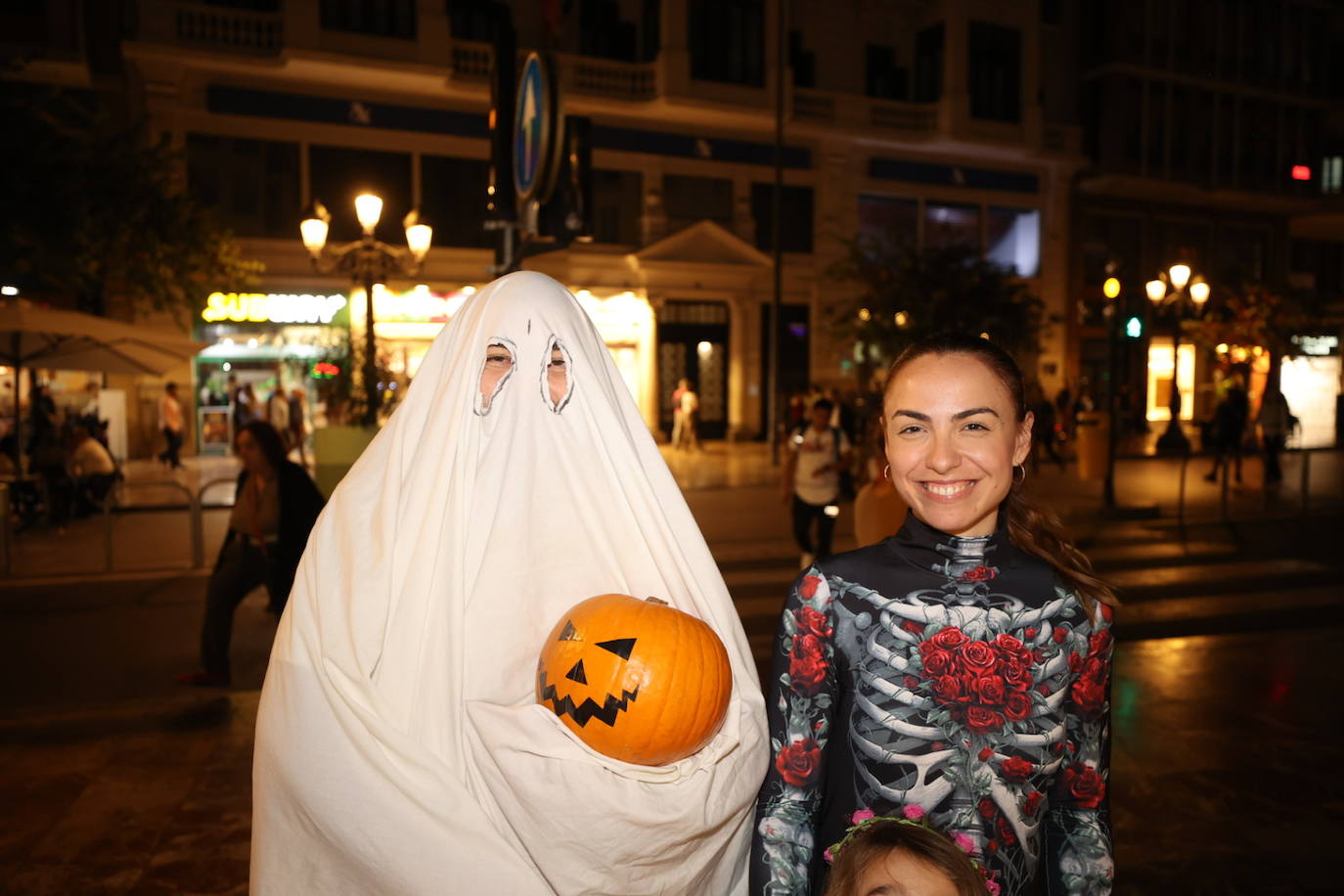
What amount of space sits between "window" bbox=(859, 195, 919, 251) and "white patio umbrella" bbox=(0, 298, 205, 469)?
67.0ft

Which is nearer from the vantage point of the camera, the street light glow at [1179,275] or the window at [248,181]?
the street light glow at [1179,275]

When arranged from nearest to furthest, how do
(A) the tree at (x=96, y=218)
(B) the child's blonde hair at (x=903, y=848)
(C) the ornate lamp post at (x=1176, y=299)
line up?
(B) the child's blonde hair at (x=903, y=848)
(A) the tree at (x=96, y=218)
(C) the ornate lamp post at (x=1176, y=299)

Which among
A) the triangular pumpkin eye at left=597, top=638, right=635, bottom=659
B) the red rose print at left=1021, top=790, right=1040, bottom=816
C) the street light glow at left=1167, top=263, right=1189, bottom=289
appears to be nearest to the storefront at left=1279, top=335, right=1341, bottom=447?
the street light glow at left=1167, top=263, right=1189, bottom=289

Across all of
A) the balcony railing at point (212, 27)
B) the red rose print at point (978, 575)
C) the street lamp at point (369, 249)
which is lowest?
the red rose print at point (978, 575)

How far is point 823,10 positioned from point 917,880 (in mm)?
31875

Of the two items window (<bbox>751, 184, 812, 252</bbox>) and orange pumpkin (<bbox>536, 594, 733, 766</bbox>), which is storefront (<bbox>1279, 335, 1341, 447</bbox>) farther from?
orange pumpkin (<bbox>536, 594, 733, 766</bbox>)

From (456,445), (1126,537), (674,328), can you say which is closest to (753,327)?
(674,328)

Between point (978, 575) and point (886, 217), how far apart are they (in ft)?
98.5

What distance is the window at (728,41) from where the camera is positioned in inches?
1057

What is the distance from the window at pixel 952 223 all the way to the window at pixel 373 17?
55.3 feet

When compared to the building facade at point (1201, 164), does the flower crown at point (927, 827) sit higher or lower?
lower

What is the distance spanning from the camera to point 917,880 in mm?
1640

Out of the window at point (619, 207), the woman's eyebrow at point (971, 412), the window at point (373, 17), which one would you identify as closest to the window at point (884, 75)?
the window at point (619, 207)

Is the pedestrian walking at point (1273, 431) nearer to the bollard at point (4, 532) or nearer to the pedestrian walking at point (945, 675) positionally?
the pedestrian walking at point (945, 675)
